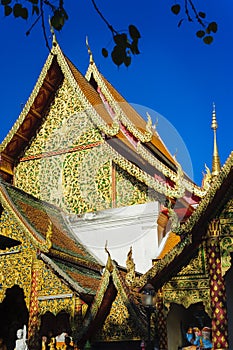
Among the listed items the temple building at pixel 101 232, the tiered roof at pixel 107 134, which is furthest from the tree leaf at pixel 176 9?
the tiered roof at pixel 107 134

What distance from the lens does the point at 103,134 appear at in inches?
385

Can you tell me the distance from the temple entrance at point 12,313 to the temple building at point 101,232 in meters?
0.02

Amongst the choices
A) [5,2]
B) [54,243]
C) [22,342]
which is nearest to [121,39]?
[5,2]

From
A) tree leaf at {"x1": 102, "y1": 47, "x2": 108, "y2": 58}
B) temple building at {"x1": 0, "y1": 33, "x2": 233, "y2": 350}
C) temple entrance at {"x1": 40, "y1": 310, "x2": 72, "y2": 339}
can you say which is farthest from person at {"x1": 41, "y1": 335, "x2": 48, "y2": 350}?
tree leaf at {"x1": 102, "y1": 47, "x2": 108, "y2": 58}

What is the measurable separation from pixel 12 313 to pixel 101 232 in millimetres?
2007

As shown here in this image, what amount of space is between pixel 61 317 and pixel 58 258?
0.99 meters

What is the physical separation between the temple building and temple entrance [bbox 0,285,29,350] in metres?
0.02

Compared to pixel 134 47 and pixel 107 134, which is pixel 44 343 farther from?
pixel 134 47

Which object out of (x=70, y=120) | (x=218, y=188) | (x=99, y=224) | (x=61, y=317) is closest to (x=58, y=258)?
(x=61, y=317)

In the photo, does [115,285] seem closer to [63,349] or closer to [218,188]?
[63,349]

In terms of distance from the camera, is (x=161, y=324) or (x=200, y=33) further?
(x=161, y=324)

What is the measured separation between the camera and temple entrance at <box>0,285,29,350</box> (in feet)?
27.9

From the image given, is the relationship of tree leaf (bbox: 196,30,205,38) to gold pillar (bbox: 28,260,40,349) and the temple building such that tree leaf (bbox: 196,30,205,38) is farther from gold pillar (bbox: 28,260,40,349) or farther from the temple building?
gold pillar (bbox: 28,260,40,349)

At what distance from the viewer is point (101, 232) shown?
30.7 feet
